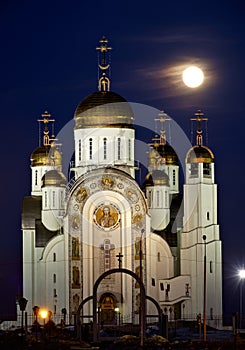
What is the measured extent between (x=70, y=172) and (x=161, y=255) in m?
7.19

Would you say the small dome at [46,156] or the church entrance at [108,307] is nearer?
the church entrance at [108,307]

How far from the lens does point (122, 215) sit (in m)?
92.6

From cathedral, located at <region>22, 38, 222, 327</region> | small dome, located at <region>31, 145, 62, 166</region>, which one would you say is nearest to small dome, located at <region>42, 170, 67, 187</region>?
cathedral, located at <region>22, 38, 222, 327</region>

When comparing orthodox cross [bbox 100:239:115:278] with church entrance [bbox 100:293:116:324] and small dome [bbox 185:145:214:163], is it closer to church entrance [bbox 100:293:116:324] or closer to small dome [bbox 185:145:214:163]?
church entrance [bbox 100:293:116:324]

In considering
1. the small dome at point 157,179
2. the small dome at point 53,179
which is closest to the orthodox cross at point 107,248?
the small dome at point 53,179

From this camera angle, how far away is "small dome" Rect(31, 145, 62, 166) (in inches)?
3895

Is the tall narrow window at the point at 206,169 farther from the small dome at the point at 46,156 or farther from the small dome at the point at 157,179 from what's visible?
the small dome at the point at 46,156

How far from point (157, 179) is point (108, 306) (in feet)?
25.4

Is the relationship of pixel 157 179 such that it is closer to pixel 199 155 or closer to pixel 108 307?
pixel 199 155

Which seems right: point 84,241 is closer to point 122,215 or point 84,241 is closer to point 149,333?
point 122,215

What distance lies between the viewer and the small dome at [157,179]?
9600 centimetres

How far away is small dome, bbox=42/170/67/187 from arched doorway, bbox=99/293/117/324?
6686 millimetres

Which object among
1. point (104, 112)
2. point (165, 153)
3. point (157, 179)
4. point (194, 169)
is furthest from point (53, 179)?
point (165, 153)

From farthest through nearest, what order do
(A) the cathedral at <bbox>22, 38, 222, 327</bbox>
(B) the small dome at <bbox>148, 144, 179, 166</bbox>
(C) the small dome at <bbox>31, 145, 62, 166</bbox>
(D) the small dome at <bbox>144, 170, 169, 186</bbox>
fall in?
(B) the small dome at <bbox>148, 144, 179, 166</bbox>, (C) the small dome at <bbox>31, 145, 62, 166</bbox>, (D) the small dome at <bbox>144, 170, 169, 186</bbox>, (A) the cathedral at <bbox>22, 38, 222, 327</bbox>
